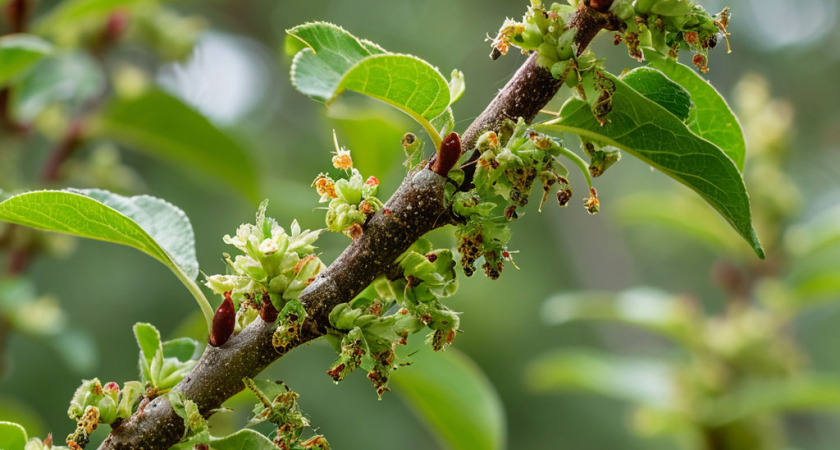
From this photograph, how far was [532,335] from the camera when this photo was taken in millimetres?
9953

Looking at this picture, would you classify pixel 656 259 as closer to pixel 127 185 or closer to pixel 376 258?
pixel 127 185

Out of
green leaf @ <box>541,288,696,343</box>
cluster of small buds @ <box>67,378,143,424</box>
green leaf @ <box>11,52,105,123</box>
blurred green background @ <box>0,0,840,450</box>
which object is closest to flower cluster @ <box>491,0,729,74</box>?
cluster of small buds @ <box>67,378,143,424</box>

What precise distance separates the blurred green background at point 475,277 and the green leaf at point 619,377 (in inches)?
89.7

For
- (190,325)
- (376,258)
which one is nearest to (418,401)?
(190,325)

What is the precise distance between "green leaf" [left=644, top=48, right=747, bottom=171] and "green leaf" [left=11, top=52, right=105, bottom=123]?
2.14 metres

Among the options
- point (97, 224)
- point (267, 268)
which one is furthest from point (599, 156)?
point (97, 224)

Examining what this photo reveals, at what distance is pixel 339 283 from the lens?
106cm

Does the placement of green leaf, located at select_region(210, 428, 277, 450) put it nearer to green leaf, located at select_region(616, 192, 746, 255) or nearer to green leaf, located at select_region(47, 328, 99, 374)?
green leaf, located at select_region(47, 328, 99, 374)

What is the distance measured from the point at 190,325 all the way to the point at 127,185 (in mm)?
773

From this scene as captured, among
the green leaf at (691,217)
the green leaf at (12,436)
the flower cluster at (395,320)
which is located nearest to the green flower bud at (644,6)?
the flower cluster at (395,320)

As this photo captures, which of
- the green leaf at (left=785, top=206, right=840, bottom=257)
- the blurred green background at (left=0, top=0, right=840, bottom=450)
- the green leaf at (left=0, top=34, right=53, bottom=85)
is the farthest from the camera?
the blurred green background at (left=0, top=0, right=840, bottom=450)

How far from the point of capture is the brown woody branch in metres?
1.05

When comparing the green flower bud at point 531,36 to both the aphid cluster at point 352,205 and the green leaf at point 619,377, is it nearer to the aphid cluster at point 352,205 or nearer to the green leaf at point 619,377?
the aphid cluster at point 352,205

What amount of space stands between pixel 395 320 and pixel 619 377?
94.9 inches
